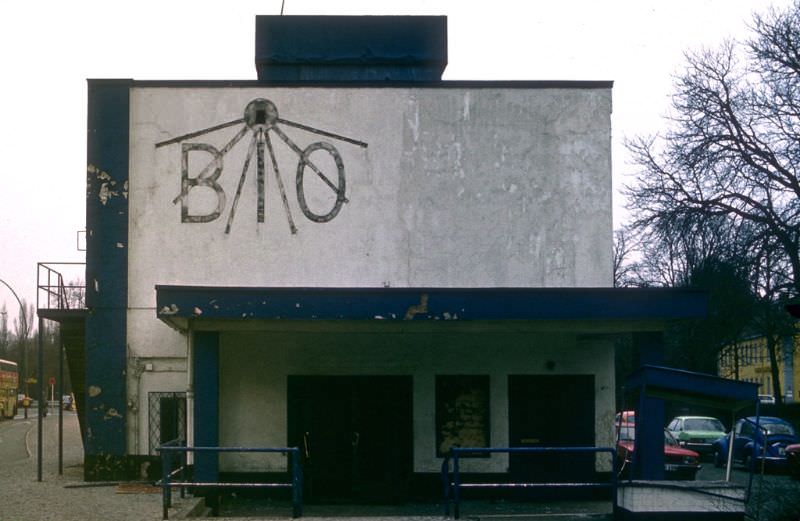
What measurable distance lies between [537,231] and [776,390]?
40225 mm

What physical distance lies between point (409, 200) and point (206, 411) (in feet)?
19.2

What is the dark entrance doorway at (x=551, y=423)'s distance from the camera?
63.3ft

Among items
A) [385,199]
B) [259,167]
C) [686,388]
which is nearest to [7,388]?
[259,167]

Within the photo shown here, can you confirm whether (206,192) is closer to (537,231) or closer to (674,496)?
(537,231)

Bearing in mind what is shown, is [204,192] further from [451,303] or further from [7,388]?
[7,388]

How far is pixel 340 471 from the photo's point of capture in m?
19.0

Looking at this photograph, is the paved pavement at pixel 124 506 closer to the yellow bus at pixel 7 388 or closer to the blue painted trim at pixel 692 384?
the blue painted trim at pixel 692 384

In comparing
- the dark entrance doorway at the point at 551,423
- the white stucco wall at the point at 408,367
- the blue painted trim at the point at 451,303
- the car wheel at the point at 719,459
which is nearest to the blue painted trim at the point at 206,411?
the blue painted trim at the point at 451,303

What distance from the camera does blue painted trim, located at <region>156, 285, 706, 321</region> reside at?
16234 mm

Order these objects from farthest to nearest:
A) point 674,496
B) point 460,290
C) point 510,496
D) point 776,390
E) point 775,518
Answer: point 776,390 < point 510,496 < point 460,290 < point 674,496 < point 775,518

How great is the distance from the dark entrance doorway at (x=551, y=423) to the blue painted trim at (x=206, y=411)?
224 inches

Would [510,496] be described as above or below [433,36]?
below

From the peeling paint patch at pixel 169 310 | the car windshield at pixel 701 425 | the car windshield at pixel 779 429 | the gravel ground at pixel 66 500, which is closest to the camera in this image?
the gravel ground at pixel 66 500

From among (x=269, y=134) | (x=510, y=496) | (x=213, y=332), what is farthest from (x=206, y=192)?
(x=510, y=496)
